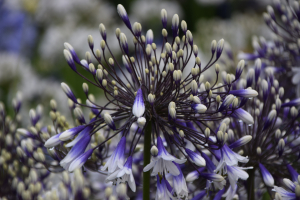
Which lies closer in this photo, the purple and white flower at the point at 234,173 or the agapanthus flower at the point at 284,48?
the purple and white flower at the point at 234,173

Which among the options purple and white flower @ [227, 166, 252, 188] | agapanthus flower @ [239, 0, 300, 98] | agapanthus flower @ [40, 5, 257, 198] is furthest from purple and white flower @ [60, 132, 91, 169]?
agapanthus flower @ [239, 0, 300, 98]

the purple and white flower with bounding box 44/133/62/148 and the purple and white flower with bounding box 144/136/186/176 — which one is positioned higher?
the purple and white flower with bounding box 44/133/62/148

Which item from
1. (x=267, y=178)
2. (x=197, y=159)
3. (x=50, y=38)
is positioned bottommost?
(x=50, y=38)

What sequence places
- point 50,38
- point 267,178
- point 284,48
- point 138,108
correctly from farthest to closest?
point 50,38 < point 284,48 < point 267,178 < point 138,108

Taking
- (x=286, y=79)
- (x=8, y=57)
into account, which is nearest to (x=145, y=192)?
(x=286, y=79)

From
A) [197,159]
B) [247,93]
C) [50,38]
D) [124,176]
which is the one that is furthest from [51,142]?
[50,38]

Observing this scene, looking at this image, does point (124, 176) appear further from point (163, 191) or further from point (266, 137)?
point (266, 137)

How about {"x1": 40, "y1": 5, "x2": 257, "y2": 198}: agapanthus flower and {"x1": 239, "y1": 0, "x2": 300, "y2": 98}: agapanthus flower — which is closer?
{"x1": 40, "y1": 5, "x2": 257, "y2": 198}: agapanthus flower

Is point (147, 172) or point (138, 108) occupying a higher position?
point (138, 108)

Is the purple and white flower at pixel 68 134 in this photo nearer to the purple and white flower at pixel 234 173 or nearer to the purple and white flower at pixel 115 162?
the purple and white flower at pixel 115 162

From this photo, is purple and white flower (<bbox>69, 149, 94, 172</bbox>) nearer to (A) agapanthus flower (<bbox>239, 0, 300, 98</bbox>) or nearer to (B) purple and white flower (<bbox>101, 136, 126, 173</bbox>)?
(B) purple and white flower (<bbox>101, 136, 126, 173</bbox>)

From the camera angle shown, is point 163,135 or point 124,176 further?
point 163,135

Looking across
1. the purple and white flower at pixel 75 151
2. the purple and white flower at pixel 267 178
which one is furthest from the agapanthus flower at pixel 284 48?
the purple and white flower at pixel 75 151
